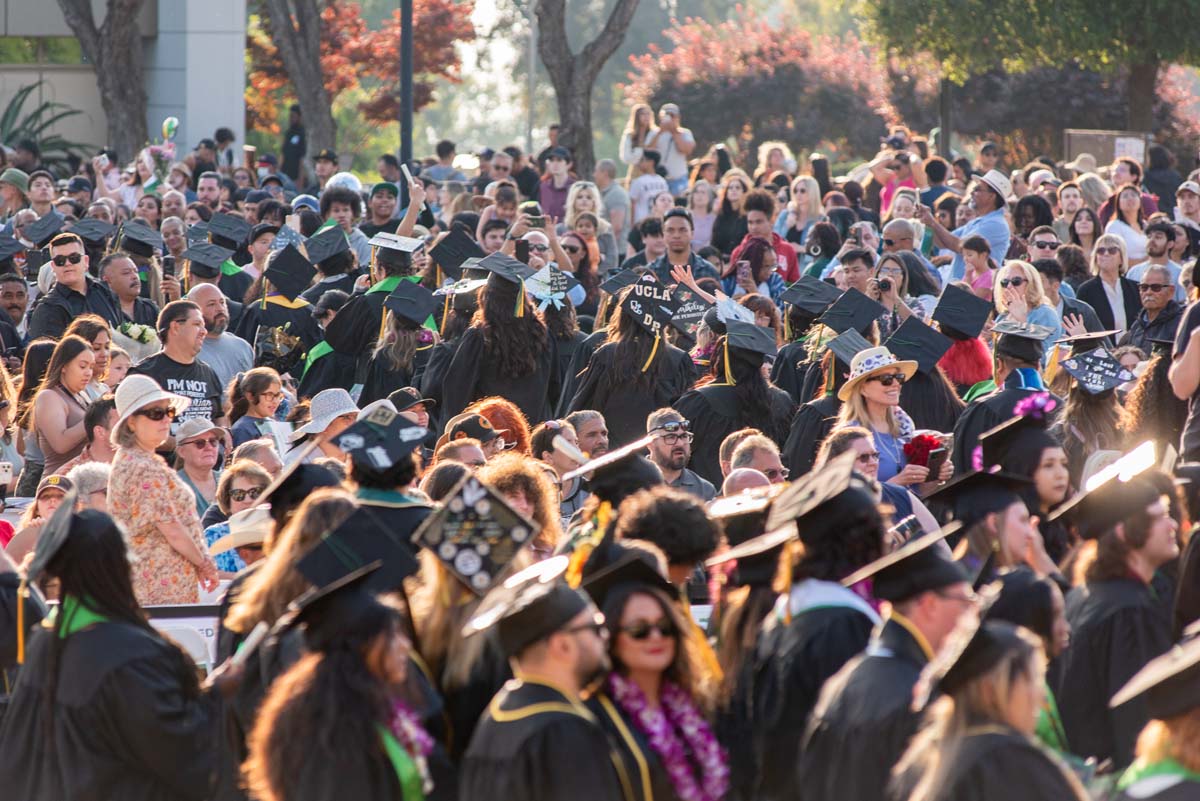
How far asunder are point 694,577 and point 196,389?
4.26 meters

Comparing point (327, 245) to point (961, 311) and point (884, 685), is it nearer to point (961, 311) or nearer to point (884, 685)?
point (961, 311)

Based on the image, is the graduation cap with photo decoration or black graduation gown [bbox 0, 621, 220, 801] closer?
black graduation gown [bbox 0, 621, 220, 801]

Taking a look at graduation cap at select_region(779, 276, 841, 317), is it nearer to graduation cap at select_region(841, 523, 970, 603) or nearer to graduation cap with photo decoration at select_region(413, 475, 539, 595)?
graduation cap with photo decoration at select_region(413, 475, 539, 595)

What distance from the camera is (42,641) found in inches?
208

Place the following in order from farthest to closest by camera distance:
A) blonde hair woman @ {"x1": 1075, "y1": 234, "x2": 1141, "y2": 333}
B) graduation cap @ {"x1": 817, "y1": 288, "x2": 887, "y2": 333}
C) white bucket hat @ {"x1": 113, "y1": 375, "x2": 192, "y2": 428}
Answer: blonde hair woman @ {"x1": 1075, "y1": 234, "x2": 1141, "y2": 333} → graduation cap @ {"x1": 817, "y1": 288, "x2": 887, "y2": 333} → white bucket hat @ {"x1": 113, "y1": 375, "x2": 192, "y2": 428}

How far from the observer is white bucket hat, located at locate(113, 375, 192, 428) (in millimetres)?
8086

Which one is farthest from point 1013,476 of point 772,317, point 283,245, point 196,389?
point 283,245

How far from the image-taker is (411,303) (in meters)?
11.5

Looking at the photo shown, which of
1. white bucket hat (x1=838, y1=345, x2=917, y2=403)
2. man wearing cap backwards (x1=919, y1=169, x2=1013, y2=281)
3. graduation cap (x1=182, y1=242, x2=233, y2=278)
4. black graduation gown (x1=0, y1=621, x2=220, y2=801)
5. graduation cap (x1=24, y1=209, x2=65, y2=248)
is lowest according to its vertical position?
black graduation gown (x1=0, y1=621, x2=220, y2=801)

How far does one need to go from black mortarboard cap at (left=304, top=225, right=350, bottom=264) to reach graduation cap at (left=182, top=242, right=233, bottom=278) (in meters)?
0.74

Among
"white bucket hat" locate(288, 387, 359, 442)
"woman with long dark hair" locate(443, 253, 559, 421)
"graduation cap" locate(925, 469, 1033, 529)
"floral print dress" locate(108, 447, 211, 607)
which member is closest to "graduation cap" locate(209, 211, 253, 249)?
"woman with long dark hair" locate(443, 253, 559, 421)

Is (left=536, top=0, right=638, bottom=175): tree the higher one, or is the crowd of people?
(left=536, top=0, right=638, bottom=175): tree

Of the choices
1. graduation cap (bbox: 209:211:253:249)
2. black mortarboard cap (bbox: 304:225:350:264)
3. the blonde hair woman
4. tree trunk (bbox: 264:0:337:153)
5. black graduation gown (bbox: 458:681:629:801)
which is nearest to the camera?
black graduation gown (bbox: 458:681:629:801)

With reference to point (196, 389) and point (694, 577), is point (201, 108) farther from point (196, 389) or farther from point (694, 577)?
point (694, 577)
